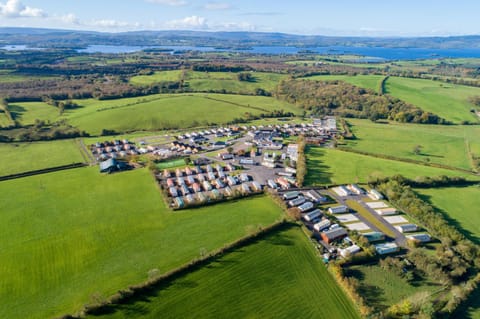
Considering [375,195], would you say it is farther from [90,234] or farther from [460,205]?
[90,234]

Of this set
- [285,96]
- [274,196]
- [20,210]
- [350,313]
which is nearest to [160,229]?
[274,196]

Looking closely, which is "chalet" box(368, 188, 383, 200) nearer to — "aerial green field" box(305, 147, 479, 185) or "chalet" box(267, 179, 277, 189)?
"aerial green field" box(305, 147, 479, 185)

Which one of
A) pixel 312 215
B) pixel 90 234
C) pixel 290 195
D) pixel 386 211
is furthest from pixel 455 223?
pixel 90 234

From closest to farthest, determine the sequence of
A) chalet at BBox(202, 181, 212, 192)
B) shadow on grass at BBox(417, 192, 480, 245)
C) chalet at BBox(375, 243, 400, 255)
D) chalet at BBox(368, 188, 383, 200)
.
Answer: chalet at BBox(375, 243, 400, 255), shadow on grass at BBox(417, 192, 480, 245), chalet at BBox(368, 188, 383, 200), chalet at BBox(202, 181, 212, 192)

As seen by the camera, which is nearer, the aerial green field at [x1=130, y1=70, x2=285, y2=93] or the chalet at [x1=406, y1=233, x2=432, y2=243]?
the chalet at [x1=406, y1=233, x2=432, y2=243]

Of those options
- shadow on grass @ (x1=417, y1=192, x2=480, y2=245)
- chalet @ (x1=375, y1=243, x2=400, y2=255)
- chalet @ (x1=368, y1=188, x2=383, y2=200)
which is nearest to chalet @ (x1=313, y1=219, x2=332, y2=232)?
chalet @ (x1=375, y1=243, x2=400, y2=255)

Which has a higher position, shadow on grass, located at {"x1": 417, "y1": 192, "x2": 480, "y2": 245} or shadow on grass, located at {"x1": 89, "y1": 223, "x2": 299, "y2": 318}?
shadow on grass, located at {"x1": 417, "y1": 192, "x2": 480, "y2": 245}
